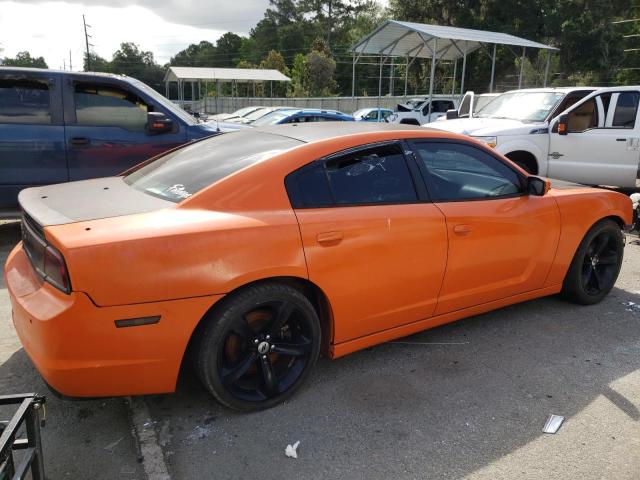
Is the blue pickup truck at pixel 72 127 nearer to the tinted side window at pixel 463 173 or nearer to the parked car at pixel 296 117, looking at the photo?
the tinted side window at pixel 463 173

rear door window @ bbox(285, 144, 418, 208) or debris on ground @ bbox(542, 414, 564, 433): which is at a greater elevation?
rear door window @ bbox(285, 144, 418, 208)

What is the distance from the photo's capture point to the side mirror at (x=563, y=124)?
325 inches

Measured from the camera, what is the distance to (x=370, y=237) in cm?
304

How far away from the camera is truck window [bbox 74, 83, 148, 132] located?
6066 mm

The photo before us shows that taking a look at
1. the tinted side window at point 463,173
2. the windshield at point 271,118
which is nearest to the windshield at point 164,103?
the tinted side window at point 463,173

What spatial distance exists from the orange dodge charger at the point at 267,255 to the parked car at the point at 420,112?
1896 centimetres

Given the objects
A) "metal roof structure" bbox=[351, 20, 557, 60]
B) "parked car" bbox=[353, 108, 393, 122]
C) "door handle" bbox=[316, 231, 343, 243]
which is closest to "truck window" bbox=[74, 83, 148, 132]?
"door handle" bbox=[316, 231, 343, 243]

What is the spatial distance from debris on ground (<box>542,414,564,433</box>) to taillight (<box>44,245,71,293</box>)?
8.05 feet

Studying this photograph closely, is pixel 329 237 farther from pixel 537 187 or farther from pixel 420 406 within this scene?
pixel 537 187

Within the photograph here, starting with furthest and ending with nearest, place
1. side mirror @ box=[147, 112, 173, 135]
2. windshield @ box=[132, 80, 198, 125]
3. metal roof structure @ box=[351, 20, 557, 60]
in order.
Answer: metal roof structure @ box=[351, 20, 557, 60] → windshield @ box=[132, 80, 198, 125] → side mirror @ box=[147, 112, 173, 135]

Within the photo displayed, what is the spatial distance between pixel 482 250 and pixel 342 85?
58987 millimetres

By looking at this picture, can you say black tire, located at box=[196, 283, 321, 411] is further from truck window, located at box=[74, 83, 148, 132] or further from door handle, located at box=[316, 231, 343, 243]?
truck window, located at box=[74, 83, 148, 132]

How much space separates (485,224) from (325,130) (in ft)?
3.99

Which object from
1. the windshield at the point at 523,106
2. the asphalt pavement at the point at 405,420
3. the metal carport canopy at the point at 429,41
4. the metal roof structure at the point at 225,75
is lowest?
the asphalt pavement at the point at 405,420
